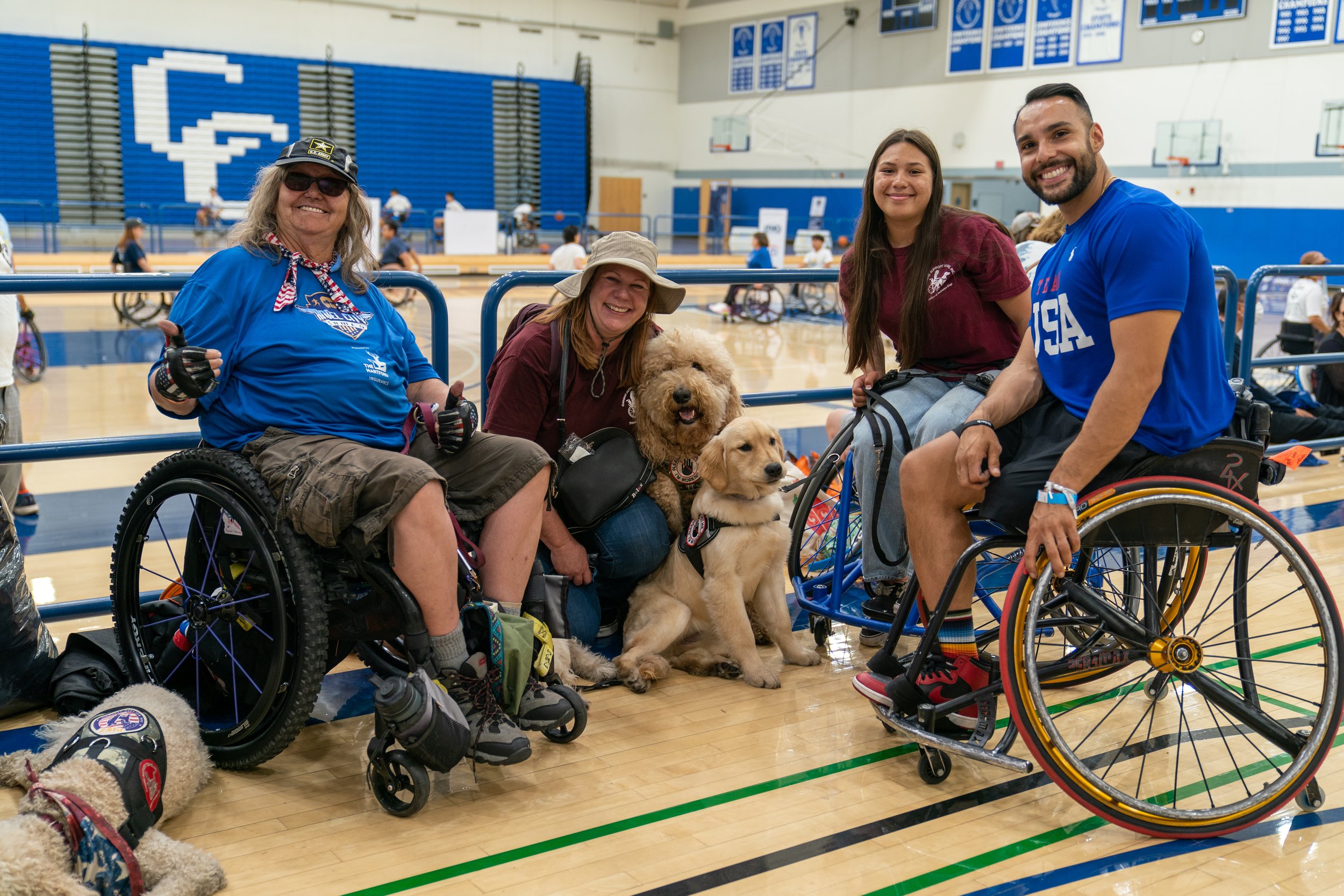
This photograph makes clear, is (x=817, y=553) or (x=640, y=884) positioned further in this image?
(x=817, y=553)

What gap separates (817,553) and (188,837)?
2.18 m

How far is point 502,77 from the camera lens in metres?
27.9

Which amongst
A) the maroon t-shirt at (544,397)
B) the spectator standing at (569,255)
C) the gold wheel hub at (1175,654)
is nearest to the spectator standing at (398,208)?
the spectator standing at (569,255)

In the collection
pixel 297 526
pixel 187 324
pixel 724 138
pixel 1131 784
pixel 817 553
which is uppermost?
pixel 724 138

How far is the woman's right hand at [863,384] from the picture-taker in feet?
10.9

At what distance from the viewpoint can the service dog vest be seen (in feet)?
6.56

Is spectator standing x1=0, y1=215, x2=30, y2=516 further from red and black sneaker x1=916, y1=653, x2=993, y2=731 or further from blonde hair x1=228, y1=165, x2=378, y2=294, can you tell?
red and black sneaker x1=916, y1=653, x2=993, y2=731

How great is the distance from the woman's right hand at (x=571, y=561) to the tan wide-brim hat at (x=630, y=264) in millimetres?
732

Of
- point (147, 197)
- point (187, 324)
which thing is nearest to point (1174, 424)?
point (187, 324)

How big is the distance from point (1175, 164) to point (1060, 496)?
20381 mm

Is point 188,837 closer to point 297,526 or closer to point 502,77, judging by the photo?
point 297,526

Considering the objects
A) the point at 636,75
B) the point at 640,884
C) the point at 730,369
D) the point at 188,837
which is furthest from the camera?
the point at 636,75

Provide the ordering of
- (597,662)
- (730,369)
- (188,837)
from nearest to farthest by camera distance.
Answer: (188,837) < (597,662) < (730,369)

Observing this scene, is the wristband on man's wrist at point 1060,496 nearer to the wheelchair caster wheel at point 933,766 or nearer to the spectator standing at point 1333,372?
the wheelchair caster wheel at point 933,766
